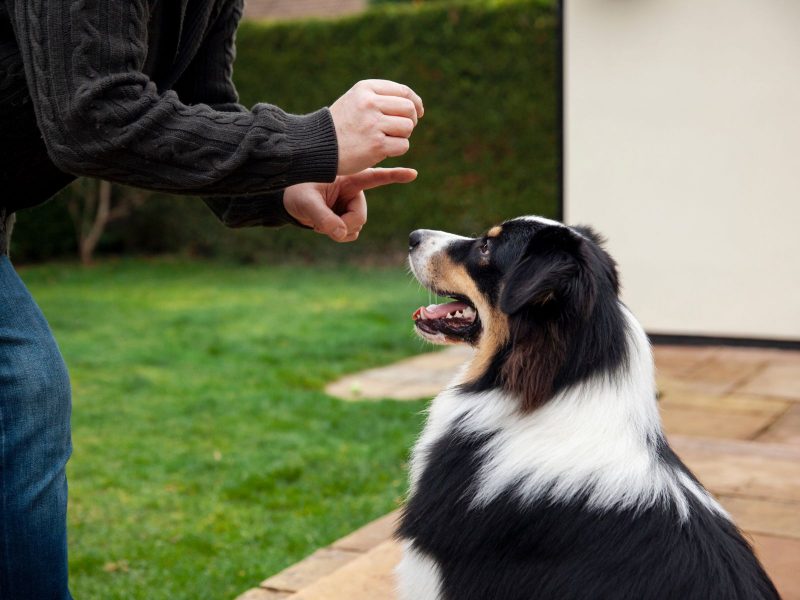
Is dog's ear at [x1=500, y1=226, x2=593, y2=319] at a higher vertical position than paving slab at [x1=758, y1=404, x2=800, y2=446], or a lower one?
higher

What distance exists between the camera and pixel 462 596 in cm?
202

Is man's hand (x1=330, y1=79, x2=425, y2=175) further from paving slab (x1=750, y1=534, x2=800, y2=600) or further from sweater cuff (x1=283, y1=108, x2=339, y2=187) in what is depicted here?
paving slab (x1=750, y1=534, x2=800, y2=600)

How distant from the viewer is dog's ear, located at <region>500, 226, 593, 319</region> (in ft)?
6.48

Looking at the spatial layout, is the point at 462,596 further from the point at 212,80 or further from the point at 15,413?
the point at 212,80

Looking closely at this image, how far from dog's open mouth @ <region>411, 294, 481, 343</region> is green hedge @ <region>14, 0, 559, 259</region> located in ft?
25.7

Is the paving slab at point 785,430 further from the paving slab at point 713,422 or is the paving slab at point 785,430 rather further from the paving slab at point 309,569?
the paving slab at point 309,569

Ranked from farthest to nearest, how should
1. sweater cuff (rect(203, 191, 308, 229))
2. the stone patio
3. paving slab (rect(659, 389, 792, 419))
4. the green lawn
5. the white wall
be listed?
the white wall
paving slab (rect(659, 389, 792, 419))
the green lawn
the stone patio
sweater cuff (rect(203, 191, 308, 229))

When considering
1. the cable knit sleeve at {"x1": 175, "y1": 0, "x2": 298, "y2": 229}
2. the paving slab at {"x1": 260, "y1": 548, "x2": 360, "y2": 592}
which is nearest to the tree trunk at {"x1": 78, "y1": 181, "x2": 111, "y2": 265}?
the paving slab at {"x1": 260, "y1": 548, "x2": 360, "y2": 592}

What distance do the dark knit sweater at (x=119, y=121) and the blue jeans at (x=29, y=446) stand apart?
29 cm

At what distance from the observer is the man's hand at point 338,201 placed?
2.07 metres

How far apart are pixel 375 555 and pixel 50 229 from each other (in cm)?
1000

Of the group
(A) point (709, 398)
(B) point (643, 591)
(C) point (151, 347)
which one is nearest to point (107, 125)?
(B) point (643, 591)

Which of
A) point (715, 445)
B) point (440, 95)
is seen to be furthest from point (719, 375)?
point (440, 95)

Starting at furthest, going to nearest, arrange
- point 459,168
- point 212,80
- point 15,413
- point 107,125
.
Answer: point 459,168 → point 212,80 → point 15,413 → point 107,125
